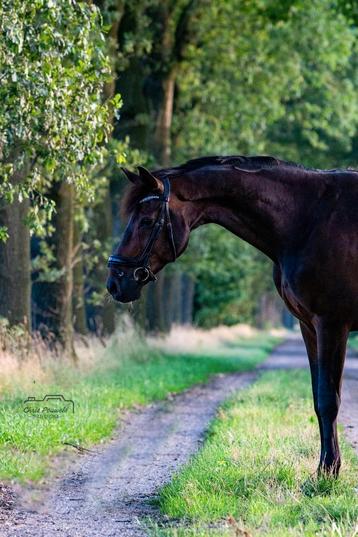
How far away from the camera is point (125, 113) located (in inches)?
868

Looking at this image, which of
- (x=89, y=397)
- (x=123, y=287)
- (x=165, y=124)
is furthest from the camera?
(x=165, y=124)

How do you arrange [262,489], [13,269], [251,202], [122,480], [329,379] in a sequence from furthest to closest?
[13,269] → [122,480] → [251,202] → [329,379] → [262,489]

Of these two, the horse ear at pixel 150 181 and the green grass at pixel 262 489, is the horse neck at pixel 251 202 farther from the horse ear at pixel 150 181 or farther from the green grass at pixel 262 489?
the green grass at pixel 262 489

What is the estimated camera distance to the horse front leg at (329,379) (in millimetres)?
7844

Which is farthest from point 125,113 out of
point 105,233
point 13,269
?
point 13,269

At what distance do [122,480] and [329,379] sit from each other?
6.87ft

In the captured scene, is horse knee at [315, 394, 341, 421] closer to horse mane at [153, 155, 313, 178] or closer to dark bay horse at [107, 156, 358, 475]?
dark bay horse at [107, 156, 358, 475]

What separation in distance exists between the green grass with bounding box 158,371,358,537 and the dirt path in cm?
33

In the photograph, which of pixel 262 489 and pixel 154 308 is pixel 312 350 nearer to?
pixel 262 489

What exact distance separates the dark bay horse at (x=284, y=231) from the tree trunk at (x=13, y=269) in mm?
6672

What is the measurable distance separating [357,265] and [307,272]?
0.43m

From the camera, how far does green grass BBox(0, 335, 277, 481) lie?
8977mm

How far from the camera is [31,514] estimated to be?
7.11 m

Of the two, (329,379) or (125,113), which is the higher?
(125,113)
